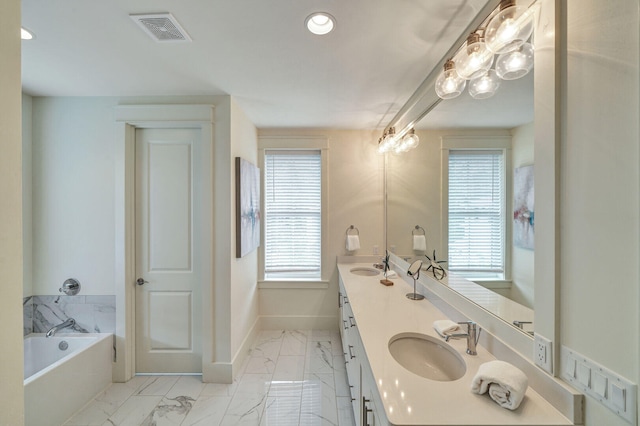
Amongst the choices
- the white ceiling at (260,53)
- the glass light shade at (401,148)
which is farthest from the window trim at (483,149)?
the glass light shade at (401,148)

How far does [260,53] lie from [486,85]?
1354mm

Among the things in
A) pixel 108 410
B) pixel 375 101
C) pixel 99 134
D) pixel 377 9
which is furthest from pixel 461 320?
pixel 99 134

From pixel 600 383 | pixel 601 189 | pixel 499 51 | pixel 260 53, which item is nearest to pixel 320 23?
pixel 260 53

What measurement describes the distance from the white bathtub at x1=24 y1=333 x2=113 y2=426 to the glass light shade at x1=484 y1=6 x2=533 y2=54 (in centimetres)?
324

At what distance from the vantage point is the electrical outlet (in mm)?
940

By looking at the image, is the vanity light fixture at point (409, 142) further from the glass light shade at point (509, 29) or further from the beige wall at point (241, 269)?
the beige wall at point (241, 269)

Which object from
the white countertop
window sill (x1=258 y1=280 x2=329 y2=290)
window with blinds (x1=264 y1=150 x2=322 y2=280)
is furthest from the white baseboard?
the white countertop

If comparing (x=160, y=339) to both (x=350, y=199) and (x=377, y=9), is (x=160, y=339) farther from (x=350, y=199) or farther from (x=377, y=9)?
(x=377, y=9)

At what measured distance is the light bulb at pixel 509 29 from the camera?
3.51 ft

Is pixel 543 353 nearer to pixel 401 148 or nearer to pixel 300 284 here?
pixel 401 148

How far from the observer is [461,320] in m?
1.57

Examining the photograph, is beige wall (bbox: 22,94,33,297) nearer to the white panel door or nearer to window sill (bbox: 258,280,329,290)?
the white panel door

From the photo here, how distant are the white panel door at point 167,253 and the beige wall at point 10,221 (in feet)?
4.77

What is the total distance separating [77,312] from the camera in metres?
2.46
